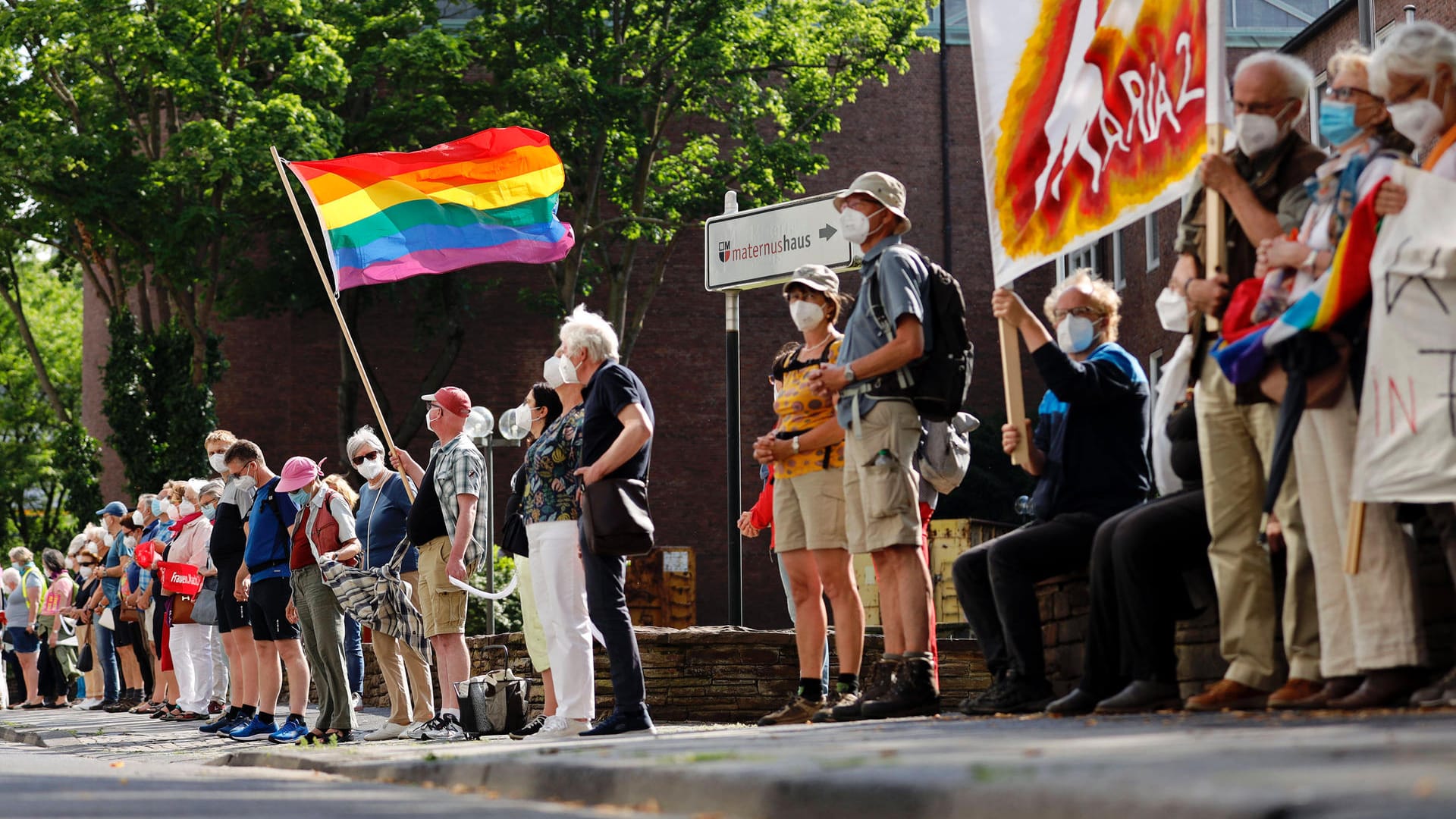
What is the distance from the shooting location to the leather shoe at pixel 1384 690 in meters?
6.10

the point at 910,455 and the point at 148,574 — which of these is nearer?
the point at 910,455

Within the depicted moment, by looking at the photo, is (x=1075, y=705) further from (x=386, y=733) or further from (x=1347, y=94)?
(x=386, y=733)

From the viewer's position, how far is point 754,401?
4131 cm

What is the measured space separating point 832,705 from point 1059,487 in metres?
1.39

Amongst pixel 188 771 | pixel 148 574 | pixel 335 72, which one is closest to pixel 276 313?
pixel 335 72

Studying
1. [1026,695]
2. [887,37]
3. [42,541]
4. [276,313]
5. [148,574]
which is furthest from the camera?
[42,541]

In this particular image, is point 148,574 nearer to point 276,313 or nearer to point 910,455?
point 910,455

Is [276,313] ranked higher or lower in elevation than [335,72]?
lower

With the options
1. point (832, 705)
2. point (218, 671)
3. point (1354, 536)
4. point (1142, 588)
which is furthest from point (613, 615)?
point (218, 671)

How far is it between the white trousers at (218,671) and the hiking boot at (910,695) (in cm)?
1038

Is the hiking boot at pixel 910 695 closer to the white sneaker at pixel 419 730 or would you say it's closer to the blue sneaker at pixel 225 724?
the white sneaker at pixel 419 730

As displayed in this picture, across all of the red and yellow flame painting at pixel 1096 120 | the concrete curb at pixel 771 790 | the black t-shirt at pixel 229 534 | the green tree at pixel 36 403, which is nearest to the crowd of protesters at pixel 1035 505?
the red and yellow flame painting at pixel 1096 120

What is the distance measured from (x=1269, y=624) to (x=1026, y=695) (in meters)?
1.36

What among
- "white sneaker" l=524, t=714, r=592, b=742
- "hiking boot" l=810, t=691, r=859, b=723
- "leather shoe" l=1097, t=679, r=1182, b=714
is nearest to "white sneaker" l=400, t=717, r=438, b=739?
"white sneaker" l=524, t=714, r=592, b=742
